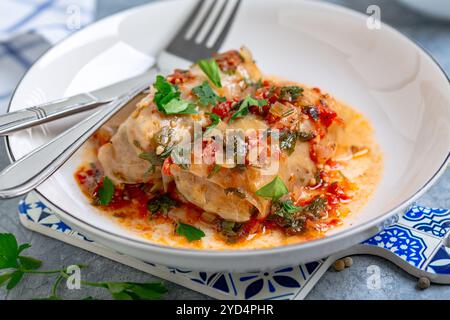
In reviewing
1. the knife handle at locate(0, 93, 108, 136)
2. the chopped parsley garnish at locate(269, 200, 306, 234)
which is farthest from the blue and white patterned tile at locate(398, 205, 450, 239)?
the knife handle at locate(0, 93, 108, 136)

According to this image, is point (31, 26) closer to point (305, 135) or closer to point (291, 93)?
point (291, 93)

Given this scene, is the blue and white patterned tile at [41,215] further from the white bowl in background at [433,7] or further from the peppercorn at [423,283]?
the white bowl in background at [433,7]

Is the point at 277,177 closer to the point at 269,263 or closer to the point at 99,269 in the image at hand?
the point at 269,263

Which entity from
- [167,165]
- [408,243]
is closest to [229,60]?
[167,165]

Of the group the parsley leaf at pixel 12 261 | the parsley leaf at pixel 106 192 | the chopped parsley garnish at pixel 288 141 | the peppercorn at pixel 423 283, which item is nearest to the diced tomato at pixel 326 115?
the chopped parsley garnish at pixel 288 141

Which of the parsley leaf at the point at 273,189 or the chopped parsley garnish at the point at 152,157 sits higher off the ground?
the parsley leaf at the point at 273,189

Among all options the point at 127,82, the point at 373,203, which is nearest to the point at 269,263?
the point at 373,203

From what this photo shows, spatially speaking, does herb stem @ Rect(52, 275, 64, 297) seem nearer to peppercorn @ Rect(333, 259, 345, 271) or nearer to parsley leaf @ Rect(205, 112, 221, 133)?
parsley leaf @ Rect(205, 112, 221, 133)
